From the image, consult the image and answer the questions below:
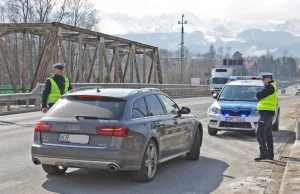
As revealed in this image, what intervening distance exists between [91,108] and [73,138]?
1.72 feet

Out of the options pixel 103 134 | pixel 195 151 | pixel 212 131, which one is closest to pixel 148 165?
pixel 103 134

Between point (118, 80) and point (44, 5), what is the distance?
2594 centimetres

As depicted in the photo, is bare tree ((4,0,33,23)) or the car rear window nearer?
the car rear window

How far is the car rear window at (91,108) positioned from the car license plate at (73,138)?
307 millimetres

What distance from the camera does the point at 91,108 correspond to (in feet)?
23.2

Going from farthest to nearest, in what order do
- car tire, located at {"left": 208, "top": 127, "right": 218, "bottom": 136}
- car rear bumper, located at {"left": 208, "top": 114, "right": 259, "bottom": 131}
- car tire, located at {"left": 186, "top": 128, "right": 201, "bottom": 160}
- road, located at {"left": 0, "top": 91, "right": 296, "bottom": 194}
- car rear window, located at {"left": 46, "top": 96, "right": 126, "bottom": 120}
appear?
1. car tire, located at {"left": 208, "top": 127, "right": 218, "bottom": 136}
2. car rear bumper, located at {"left": 208, "top": 114, "right": 259, "bottom": 131}
3. car tire, located at {"left": 186, "top": 128, "right": 201, "bottom": 160}
4. car rear window, located at {"left": 46, "top": 96, "right": 126, "bottom": 120}
5. road, located at {"left": 0, "top": 91, "right": 296, "bottom": 194}

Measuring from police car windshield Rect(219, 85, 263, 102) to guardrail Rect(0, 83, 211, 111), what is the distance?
10.3m

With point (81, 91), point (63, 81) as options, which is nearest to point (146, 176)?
point (81, 91)

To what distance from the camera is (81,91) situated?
7.67 m

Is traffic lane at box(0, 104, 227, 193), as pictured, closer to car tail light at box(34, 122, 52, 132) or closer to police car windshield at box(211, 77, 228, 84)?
car tail light at box(34, 122, 52, 132)

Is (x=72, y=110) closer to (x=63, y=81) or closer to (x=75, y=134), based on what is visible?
(x=75, y=134)

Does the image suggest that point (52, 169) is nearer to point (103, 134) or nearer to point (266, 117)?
point (103, 134)

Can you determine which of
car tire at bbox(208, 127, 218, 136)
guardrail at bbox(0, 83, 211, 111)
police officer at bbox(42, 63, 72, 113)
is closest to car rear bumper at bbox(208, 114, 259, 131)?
car tire at bbox(208, 127, 218, 136)

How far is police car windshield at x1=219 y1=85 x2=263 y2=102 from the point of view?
14281 millimetres
